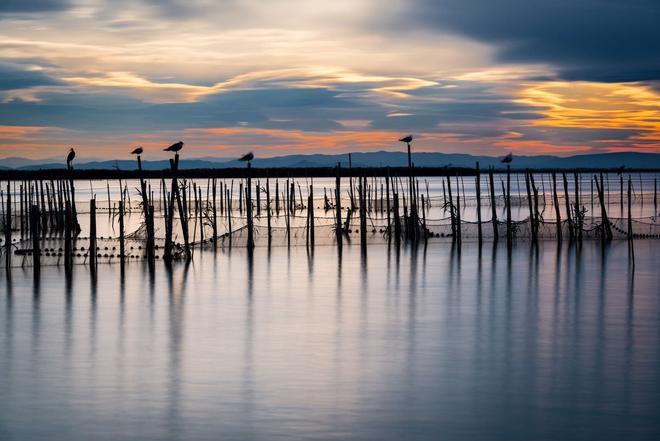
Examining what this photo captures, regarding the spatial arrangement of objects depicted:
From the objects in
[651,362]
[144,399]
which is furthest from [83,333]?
[651,362]

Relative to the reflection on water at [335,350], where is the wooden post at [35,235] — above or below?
above

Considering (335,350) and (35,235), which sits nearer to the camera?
(335,350)

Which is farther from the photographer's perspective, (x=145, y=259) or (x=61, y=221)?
(x=61, y=221)

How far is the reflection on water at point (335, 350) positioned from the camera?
9461mm

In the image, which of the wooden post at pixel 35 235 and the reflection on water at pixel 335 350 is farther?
the wooden post at pixel 35 235

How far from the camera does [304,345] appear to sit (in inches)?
542

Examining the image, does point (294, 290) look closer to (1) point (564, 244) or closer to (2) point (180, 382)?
(2) point (180, 382)

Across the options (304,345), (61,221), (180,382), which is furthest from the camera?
(61,221)

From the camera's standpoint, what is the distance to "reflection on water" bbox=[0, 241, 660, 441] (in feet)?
31.0

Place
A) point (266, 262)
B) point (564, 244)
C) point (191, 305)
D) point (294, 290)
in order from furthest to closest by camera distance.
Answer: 1. point (564, 244)
2. point (266, 262)
3. point (294, 290)
4. point (191, 305)

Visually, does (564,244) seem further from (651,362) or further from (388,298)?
(651,362)

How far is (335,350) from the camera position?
13.4 meters

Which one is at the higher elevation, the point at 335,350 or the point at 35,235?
the point at 35,235

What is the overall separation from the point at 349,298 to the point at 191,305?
310 cm
